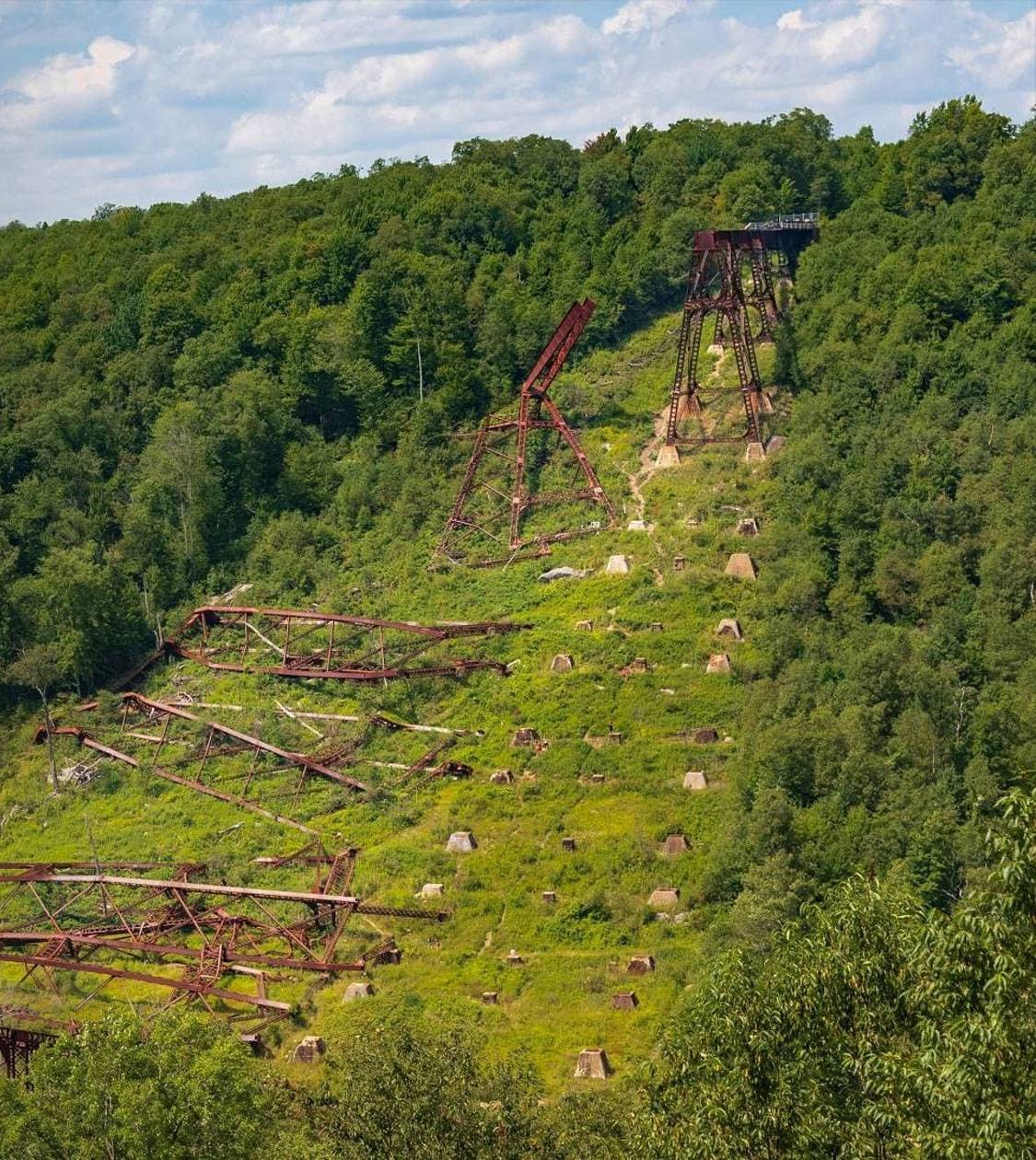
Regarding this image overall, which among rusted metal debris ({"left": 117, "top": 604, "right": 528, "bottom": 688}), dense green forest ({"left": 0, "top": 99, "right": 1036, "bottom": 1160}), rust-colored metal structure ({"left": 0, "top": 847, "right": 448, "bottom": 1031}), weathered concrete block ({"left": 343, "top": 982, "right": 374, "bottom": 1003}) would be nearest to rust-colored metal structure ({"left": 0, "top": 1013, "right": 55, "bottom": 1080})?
rust-colored metal structure ({"left": 0, "top": 847, "right": 448, "bottom": 1031})

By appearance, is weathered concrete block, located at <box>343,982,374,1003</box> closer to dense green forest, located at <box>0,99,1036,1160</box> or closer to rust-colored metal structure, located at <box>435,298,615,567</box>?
dense green forest, located at <box>0,99,1036,1160</box>

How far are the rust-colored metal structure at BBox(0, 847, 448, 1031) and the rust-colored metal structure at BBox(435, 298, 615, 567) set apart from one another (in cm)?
1754

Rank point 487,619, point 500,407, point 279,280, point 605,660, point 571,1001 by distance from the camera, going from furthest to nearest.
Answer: point 279,280
point 500,407
point 487,619
point 605,660
point 571,1001

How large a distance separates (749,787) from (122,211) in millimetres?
69778

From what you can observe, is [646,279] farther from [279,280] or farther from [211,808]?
[211,808]

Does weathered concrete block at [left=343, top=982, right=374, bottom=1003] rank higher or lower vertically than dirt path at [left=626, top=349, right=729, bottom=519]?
lower

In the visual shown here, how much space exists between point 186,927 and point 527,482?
24.7m

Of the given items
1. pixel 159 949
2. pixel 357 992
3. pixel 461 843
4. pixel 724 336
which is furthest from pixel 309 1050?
pixel 724 336

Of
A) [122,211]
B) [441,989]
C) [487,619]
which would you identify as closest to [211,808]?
[487,619]

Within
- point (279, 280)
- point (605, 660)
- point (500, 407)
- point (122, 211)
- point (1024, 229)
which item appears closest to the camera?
point (605, 660)

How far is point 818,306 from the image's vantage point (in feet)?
228

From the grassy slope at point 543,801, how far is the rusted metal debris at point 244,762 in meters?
0.61

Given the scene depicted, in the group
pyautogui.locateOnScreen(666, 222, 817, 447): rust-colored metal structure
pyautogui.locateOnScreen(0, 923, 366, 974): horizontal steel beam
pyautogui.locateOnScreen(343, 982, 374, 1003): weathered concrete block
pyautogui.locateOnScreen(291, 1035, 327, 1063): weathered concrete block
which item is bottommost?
pyautogui.locateOnScreen(291, 1035, 327, 1063): weathered concrete block

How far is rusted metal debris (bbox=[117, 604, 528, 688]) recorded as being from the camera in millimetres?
59656
